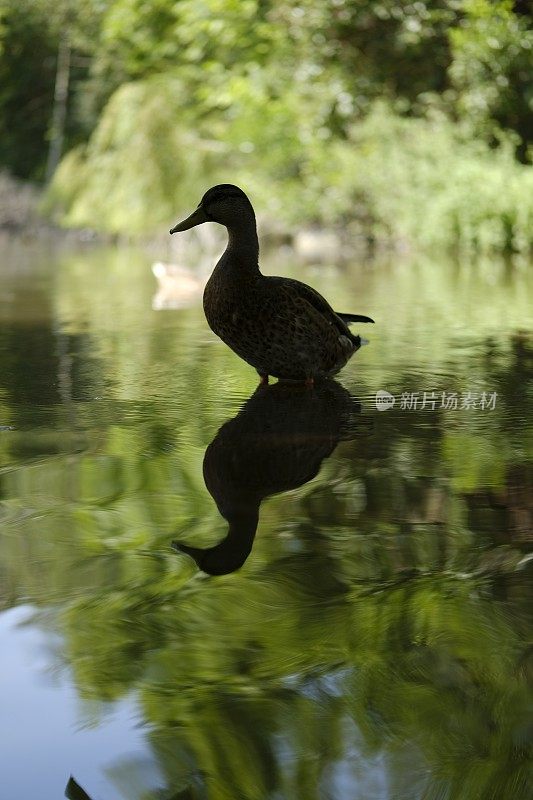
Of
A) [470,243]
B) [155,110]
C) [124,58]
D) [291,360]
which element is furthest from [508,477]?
[124,58]

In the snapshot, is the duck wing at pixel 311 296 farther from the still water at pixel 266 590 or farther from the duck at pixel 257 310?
the still water at pixel 266 590

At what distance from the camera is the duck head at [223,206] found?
5156mm

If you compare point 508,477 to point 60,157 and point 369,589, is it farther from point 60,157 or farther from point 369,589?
point 60,157

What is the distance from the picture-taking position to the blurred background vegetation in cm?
1853

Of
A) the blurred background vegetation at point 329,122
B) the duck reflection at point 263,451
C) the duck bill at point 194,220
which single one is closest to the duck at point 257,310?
the duck bill at point 194,220

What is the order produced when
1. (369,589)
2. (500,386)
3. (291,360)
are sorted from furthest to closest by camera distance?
(500,386) < (291,360) < (369,589)

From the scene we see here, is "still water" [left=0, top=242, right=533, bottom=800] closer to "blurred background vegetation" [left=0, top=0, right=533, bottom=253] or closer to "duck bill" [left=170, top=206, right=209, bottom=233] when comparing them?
"duck bill" [left=170, top=206, right=209, bottom=233]

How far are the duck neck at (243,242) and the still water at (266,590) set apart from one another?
0.58 m

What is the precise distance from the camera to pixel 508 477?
360cm

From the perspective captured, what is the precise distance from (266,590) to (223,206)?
2.91 metres

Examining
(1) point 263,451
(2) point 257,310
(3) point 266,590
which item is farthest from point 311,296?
(3) point 266,590

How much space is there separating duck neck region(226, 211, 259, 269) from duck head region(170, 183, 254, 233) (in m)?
0.03

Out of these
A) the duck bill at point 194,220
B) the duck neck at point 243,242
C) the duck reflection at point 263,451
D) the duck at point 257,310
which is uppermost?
the duck bill at point 194,220

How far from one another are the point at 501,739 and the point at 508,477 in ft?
5.92
